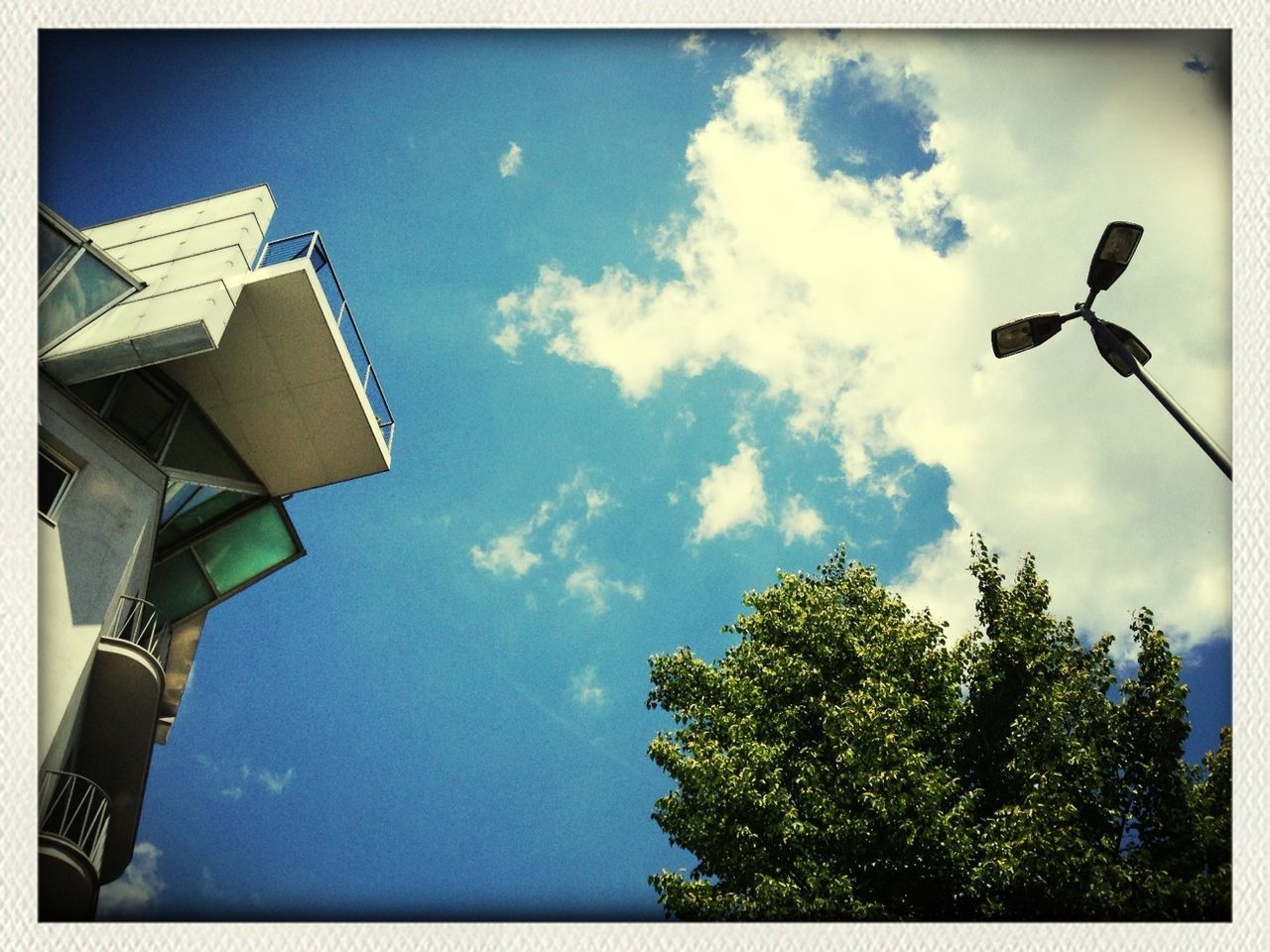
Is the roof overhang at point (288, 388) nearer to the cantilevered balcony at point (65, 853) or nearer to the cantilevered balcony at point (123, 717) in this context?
the cantilevered balcony at point (123, 717)

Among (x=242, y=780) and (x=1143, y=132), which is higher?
(x=1143, y=132)

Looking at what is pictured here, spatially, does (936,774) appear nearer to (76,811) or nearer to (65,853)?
(65,853)

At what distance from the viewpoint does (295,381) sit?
386 inches

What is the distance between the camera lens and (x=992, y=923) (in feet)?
17.2

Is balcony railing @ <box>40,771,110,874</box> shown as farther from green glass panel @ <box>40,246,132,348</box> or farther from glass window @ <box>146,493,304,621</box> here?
green glass panel @ <box>40,246,132,348</box>

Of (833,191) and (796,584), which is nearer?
(833,191)

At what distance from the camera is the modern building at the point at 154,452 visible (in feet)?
22.4

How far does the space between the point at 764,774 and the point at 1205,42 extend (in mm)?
7325

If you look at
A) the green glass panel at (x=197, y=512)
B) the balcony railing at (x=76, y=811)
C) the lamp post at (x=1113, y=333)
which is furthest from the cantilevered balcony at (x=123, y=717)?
the lamp post at (x=1113, y=333)

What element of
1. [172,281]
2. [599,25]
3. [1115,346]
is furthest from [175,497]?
[1115,346]

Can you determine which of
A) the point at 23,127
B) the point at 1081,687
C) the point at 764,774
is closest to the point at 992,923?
the point at 764,774

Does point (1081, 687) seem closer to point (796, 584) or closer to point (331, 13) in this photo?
point (796, 584)

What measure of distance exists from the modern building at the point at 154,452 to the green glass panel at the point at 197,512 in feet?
0.09

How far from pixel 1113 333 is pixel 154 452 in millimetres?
9680
